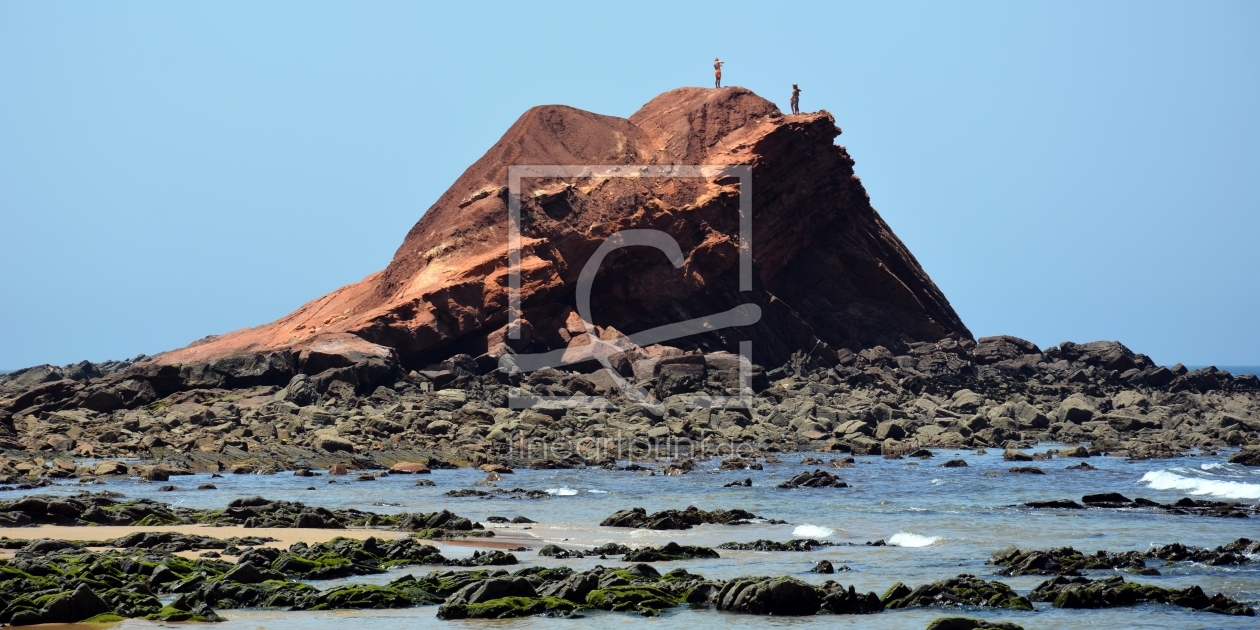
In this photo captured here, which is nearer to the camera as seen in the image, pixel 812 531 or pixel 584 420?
pixel 812 531

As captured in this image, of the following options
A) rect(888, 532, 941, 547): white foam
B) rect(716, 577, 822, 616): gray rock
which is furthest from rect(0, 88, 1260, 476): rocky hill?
rect(716, 577, 822, 616): gray rock

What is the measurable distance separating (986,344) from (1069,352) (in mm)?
4014

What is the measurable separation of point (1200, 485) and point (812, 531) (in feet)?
35.5

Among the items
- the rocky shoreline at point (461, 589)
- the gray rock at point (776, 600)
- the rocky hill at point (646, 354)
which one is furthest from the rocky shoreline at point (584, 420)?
the gray rock at point (776, 600)

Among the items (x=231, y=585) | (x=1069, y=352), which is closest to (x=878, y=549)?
(x=231, y=585)

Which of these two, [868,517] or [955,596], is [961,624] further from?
[868,517]

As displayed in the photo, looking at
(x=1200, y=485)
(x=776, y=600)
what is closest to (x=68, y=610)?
(x=776, y=600)

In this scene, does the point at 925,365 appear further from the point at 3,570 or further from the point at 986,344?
the point at 3,570

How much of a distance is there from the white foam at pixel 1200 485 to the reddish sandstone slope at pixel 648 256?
1044 inches

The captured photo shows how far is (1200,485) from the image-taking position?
25719 mm

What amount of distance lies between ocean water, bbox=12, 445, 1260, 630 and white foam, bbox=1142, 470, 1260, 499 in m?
0.05

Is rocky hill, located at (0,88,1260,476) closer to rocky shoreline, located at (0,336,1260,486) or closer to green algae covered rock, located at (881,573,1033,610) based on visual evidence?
rocky shoreline, located at (0,336,1260,486)

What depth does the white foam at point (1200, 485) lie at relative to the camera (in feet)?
80.0

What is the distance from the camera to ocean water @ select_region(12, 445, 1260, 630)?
489 inches
